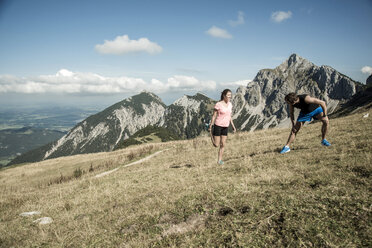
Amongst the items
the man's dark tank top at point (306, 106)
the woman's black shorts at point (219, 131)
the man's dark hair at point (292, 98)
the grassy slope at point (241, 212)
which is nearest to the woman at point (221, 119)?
the woman's black shorts at point (219, 131)

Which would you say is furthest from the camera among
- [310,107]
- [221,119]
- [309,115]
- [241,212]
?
[221,119]

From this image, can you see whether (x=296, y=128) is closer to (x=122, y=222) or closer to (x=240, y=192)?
(x=240, y=192)

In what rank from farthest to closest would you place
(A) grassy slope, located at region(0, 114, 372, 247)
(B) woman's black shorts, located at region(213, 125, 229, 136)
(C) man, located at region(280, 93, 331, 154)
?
(B) woman's black shorts, located at region(213, 125, 229, 136)
(C) man, located at region(280, 93, 331, 154)
(A) grassy slope, located at region(0, 114, 372, 247)

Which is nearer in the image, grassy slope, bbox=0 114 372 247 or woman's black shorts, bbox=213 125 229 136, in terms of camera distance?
grassy slope, bbox=0 114 372 247

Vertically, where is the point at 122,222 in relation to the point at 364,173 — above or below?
below

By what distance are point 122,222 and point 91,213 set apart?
210cm

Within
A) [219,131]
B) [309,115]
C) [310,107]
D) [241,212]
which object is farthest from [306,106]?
[241,212]

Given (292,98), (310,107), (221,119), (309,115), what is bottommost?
(221,119)

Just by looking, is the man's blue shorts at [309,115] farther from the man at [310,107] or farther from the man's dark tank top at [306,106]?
the man's dark tank top at [306,106]

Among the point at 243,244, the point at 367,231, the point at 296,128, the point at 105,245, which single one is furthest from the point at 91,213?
the point at 296,128

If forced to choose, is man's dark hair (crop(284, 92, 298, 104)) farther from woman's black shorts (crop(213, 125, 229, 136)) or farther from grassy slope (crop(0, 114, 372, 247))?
woman's black shorts (crop(213, 125, 229, 136))

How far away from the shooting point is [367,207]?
3.66 m

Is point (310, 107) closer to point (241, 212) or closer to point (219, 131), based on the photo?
point (219, 131)

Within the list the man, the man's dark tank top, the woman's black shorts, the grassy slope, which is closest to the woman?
the woman's black shorts
